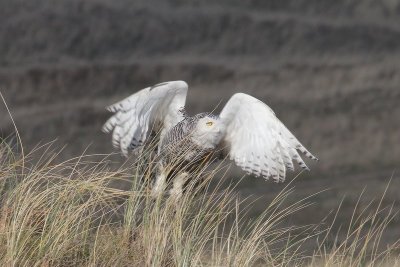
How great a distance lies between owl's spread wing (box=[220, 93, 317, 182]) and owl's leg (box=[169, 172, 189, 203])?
0.56 m

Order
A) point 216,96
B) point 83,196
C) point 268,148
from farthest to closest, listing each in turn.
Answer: point 216,96, point 268,148, point 83,196

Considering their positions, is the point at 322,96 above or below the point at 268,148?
below

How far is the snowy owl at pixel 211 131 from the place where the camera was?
743 centimetres

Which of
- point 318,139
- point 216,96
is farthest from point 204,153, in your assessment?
point 318,139

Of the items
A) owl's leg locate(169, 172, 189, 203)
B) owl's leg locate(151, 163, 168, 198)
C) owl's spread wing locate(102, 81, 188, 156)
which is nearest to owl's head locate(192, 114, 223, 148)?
owl's spread wing locate(102, 81, 188, 156)

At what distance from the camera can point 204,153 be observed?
7.68m

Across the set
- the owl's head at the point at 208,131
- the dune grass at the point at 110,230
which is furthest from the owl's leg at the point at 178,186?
the owl's head at the point at 208,131

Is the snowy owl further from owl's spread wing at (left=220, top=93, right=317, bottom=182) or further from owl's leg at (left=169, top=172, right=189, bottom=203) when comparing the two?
owl's leg at (left=169, top=172, right=189, bottom=203)

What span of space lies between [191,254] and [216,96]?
5.43m

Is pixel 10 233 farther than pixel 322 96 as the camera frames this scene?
No

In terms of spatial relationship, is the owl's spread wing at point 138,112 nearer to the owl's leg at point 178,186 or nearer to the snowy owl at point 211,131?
the snowy owl at point 211,131

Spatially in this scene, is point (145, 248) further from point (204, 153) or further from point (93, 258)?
point (204, 153)

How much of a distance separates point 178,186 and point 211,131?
93 cm

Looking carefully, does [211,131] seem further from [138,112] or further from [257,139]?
[138,112]
